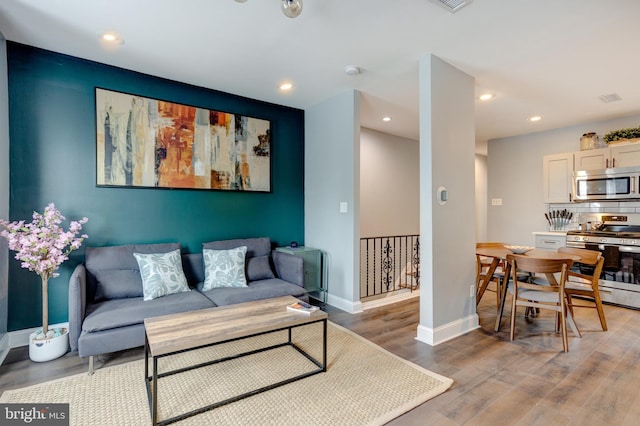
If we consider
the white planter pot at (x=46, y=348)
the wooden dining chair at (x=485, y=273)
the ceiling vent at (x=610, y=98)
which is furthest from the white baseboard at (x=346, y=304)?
the ceiling vent at (x=610, y=98)

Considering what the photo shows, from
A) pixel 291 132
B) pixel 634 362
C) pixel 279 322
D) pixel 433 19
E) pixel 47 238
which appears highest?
pixel 433 19

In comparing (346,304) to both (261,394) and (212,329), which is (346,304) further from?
(212,329)

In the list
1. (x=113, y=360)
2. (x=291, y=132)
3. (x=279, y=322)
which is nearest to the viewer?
(x=279, y=322)

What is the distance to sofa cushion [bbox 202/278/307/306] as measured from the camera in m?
3.05

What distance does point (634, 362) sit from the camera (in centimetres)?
257

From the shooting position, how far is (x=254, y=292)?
321 cm

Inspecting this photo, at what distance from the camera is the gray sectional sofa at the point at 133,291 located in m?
2.38

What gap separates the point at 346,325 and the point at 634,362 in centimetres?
245

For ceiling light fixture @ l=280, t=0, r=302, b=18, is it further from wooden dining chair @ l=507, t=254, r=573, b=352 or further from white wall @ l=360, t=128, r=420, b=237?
white wall @ l=360, t=128, r=420, b=237

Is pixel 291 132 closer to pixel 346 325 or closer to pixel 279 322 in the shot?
pixel 346 325

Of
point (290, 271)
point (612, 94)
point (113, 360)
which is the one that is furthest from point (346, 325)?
point (612, 94)

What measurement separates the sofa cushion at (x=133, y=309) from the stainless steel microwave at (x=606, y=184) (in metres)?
5.45

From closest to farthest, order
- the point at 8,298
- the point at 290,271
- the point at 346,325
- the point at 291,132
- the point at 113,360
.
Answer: the point at 113,360 < the point at 8,298 < the point at 346,325 < the point at 290,271 < the point at 291,132

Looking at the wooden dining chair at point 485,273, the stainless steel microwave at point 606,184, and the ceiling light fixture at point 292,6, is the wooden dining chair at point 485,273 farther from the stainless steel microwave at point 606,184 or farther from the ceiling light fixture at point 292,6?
the ceiling light fixture at point 292,6
